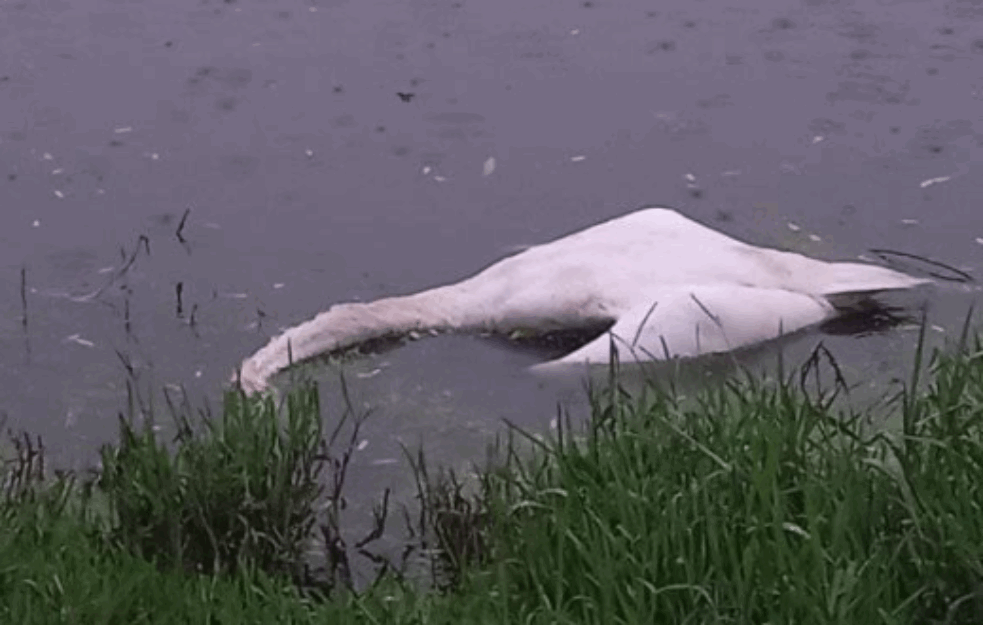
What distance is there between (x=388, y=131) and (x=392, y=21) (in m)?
1.31

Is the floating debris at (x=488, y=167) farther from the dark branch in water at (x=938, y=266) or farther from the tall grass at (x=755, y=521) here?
the tall grass at (x=755, y=521)

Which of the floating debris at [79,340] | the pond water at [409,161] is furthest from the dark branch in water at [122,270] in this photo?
the floating debris at [79,340]

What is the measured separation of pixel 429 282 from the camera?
222 inches

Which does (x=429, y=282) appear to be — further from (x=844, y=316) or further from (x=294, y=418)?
(x=294, y=418)

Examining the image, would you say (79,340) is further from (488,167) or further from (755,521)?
(755,521)

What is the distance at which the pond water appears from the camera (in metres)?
5.18

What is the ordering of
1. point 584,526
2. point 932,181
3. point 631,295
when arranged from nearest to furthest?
point 584,526, point 631,295, point 932,181

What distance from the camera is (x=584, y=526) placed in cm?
328

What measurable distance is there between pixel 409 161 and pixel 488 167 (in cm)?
29

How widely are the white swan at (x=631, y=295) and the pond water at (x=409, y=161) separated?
11cm

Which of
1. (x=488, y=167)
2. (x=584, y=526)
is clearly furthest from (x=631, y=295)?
(x=584, y=526)

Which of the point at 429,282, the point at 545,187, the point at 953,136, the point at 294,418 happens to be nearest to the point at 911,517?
the point at 294,418

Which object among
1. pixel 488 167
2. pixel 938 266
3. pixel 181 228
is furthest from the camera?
pixel 488 167

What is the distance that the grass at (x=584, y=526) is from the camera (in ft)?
9.77
